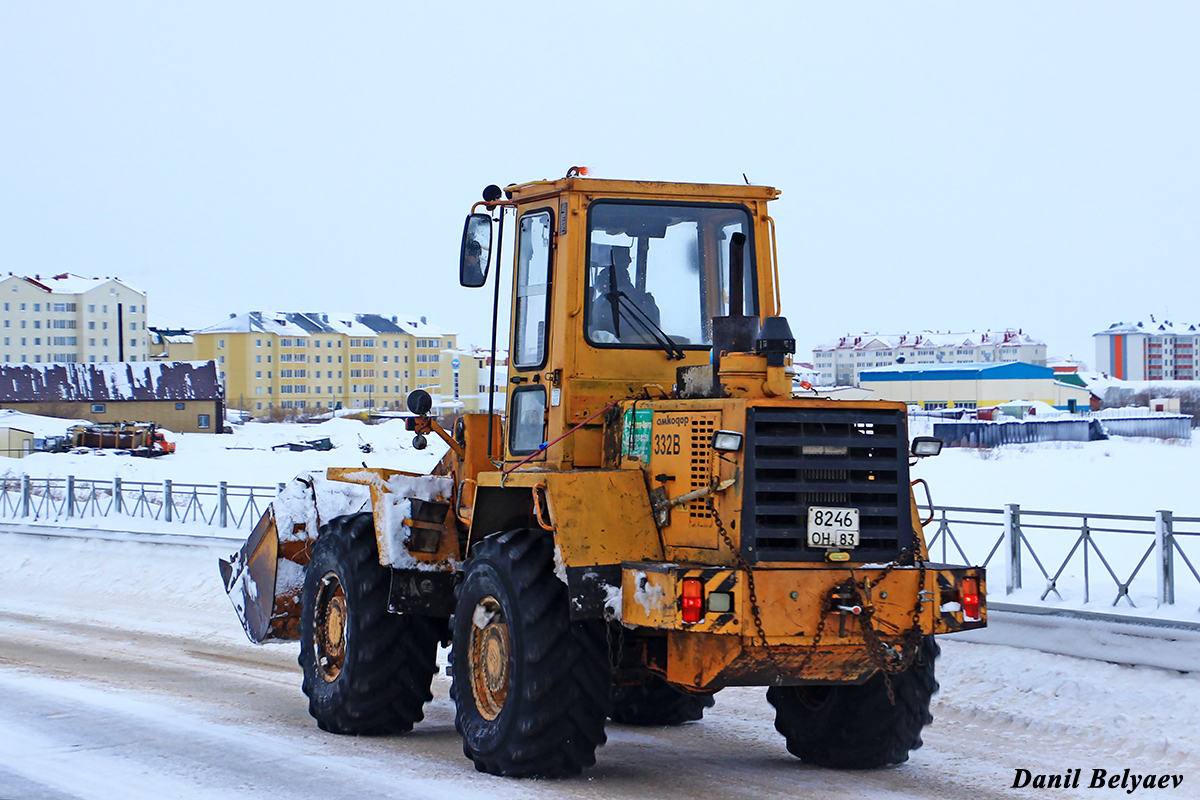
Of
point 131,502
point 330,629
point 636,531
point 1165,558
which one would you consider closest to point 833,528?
point 636,531

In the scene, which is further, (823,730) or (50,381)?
(50,381)

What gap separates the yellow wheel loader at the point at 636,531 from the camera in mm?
6715

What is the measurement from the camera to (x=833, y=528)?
682 centimetres

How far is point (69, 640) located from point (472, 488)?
7363mm

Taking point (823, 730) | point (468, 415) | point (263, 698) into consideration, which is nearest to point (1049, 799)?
point (823, 730)

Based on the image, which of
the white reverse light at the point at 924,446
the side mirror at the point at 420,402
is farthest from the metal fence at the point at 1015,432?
the white reverse light at the point at 924,446

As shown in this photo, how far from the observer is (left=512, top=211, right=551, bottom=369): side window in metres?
7.99

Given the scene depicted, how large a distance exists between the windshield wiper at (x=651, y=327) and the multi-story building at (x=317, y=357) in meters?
125

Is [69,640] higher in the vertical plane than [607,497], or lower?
lower

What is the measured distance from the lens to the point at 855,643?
670cm

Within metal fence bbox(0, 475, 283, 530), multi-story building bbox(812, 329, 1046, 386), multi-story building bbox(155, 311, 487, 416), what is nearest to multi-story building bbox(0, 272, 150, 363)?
multi-story building bbox(155, 311, 487, 416)

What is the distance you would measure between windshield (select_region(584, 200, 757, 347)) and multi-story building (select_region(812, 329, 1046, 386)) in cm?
14379

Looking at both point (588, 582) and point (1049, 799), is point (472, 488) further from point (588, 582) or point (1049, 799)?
point (1049, 799)

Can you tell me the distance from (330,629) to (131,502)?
58.9ft
